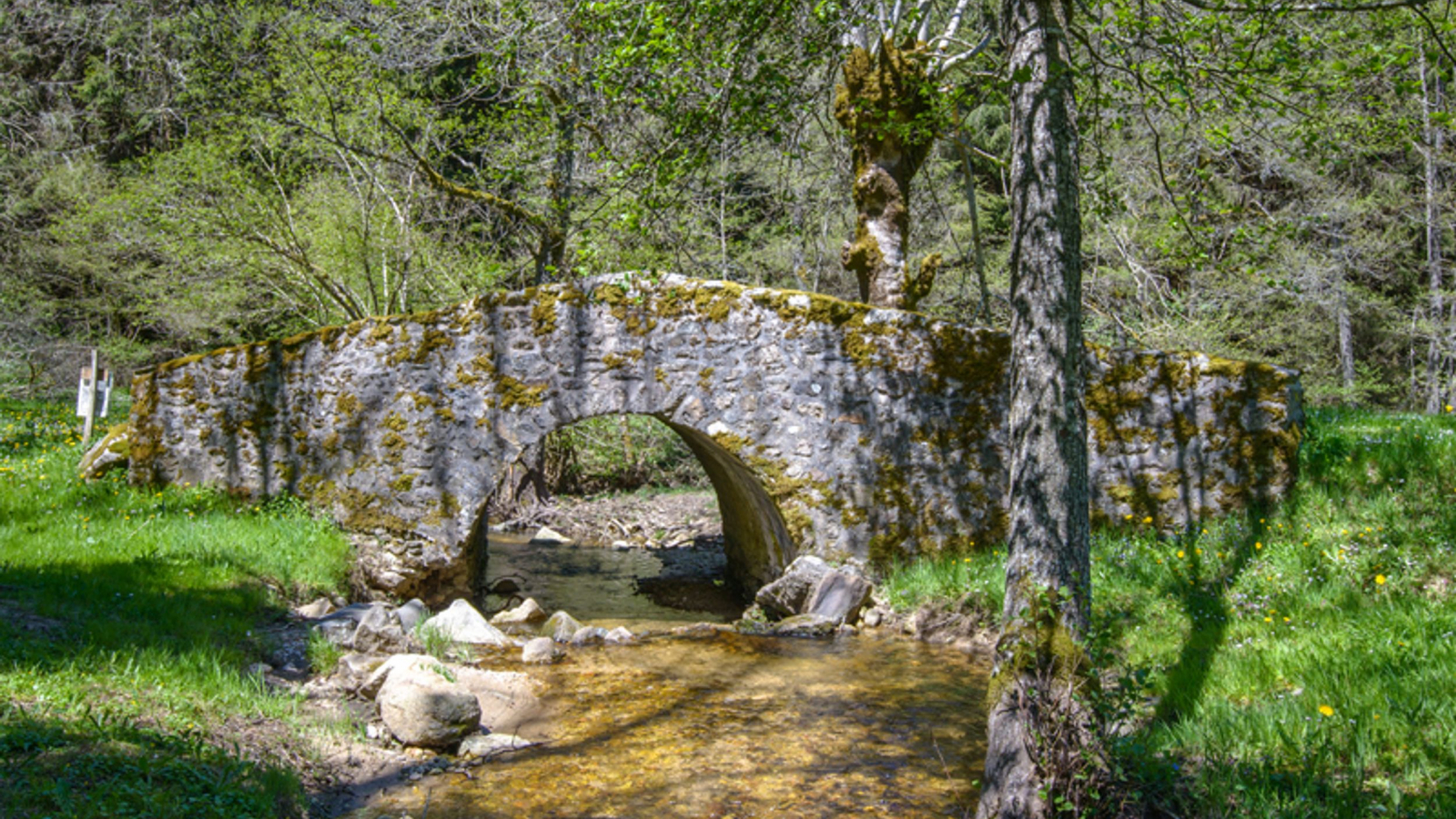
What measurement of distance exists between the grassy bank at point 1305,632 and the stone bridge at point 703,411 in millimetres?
533

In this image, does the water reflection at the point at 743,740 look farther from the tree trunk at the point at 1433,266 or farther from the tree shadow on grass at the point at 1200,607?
the tree trunk at the point at 1433,266

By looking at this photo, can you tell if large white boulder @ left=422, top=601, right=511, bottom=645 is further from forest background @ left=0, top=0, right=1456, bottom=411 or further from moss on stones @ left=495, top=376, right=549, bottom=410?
forest background @ left=0, top=0, right=1456, bottom=411

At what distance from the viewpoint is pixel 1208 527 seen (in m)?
6.85

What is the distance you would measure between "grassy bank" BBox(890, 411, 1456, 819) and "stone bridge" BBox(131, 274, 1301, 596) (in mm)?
533

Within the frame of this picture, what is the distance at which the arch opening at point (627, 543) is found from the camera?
8.39 metres

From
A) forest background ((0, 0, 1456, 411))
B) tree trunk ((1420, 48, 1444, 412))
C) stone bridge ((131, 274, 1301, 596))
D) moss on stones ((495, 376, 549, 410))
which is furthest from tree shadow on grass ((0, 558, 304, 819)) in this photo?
tree trunk ((1420, 48, 1444, 412))

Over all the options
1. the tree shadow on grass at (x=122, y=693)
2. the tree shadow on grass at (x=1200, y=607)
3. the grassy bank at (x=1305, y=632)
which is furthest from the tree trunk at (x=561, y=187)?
the tree shadow on grass at (x=1200, y=607)

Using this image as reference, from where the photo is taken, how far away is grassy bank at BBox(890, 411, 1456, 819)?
3.13 m

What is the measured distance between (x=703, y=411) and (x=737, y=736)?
10.4ft

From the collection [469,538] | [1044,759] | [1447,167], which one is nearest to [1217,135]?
[1044,759]

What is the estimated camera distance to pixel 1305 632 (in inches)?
176

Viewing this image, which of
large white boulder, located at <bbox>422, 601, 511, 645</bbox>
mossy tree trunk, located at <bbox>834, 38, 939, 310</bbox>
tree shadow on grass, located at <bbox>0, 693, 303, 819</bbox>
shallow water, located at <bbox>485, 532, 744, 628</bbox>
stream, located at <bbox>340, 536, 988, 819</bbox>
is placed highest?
mossy tree trunk, located at <bbox>834, 38, 939, 310</bbox>

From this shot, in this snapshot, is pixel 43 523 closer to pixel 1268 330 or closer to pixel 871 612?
pixel 871 612

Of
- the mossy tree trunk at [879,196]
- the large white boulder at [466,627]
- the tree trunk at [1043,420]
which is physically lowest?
the large white boulder at [466,627]
